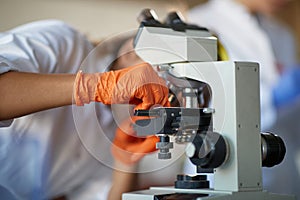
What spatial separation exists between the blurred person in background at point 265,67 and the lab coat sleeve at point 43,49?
2.87 ft

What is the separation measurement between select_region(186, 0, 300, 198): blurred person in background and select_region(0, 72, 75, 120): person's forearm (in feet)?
4.25

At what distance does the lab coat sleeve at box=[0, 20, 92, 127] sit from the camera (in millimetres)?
1192

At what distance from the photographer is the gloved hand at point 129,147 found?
4.13 feet

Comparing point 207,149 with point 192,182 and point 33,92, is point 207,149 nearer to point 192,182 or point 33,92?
point 192,182

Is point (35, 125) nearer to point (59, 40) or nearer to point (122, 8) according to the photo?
point (59, 40)

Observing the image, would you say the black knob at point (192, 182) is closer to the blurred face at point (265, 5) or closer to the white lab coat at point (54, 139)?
the white lab coat at point (54, 139)

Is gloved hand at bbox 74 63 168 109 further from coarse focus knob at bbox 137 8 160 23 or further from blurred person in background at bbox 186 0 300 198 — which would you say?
blurred person in background at bbox 186 0 300 198

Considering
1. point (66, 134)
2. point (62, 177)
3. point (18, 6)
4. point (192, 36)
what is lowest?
point (62, 177)

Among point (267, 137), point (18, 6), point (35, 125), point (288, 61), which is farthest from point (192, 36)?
point (288, 61)

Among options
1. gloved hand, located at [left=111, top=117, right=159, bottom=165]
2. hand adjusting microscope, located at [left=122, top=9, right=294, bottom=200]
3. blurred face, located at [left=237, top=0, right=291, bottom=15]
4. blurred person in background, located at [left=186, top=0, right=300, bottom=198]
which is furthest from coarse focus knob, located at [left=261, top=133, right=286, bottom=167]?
blurred face, located at [left=237, top=0, right=291, bottom=15]

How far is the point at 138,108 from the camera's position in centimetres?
98

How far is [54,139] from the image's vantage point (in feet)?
4.88

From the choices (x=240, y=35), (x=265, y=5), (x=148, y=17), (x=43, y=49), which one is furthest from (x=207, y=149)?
(x=265, y=5)

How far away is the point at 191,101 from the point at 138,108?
10 cm
